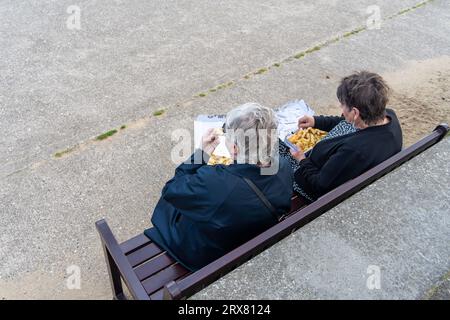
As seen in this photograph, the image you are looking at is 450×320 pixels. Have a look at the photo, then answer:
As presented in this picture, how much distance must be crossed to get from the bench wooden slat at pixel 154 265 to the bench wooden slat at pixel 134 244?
0.12 m

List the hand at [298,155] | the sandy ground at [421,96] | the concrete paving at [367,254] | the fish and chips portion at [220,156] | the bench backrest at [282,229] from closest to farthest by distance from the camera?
the bench backrest at [282,229] → the concrete paving at [367,254] → the fish and chips portion at [220,156] → the hand at [298,155] → the sandy ground at [421,96]

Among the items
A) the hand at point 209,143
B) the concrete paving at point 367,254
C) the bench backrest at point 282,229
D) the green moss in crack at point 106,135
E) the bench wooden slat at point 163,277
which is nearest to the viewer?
the bench backrest at point 282,229

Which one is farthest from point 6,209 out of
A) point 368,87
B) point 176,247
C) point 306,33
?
point 306,33

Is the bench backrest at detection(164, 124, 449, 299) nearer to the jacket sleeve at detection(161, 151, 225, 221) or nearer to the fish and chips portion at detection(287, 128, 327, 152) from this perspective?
the jacket sleeve at detection(161, 151, 225, 221)

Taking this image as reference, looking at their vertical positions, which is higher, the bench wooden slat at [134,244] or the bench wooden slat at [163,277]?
the bench wooden slat at [134,244]

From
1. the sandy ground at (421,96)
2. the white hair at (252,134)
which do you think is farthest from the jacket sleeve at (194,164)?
the sandy ground at (421,96)

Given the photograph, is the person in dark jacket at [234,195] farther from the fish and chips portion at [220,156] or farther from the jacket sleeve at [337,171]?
the fish and chips portion at [220,156]

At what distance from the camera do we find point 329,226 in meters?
2.05

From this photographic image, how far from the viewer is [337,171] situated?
226cm

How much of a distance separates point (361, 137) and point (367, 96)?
22 centimetres

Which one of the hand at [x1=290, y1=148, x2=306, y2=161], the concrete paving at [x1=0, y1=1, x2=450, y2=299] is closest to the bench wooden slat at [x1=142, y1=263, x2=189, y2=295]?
the concrete paving at [x1=0, y1=1, x2=450, y2=299]

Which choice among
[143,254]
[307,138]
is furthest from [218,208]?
[307,138]

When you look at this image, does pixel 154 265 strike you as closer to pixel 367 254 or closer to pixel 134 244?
pixel 134 244

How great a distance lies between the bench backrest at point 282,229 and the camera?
165 centimetres
